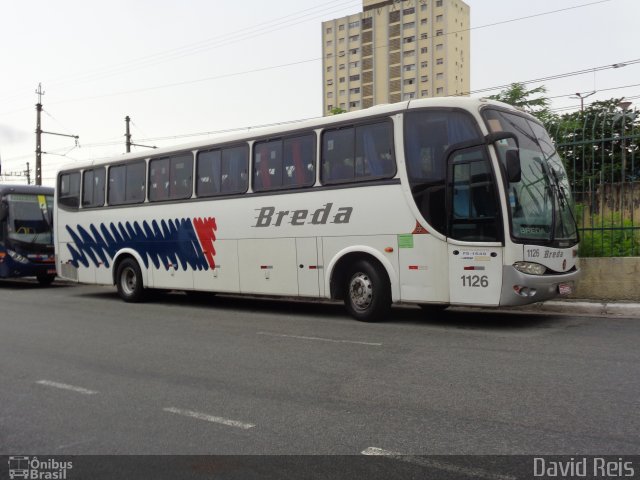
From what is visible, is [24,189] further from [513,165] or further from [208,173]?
[513,165]

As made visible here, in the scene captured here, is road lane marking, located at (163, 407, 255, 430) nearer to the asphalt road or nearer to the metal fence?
the asphalt road

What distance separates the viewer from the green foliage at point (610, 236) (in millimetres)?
11242

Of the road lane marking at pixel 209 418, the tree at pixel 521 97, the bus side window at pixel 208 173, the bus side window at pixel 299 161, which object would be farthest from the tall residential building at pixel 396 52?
the road lane marking at pixel 209 418

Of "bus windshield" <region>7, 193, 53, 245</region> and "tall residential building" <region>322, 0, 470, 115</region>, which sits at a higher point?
"tall residential building" <region>322, 0, 470, 115</region>

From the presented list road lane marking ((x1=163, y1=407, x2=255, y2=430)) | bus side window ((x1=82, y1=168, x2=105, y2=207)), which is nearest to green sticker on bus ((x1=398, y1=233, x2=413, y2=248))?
road lane marking ((x1=163, y1=407, x2=255, y2=430))

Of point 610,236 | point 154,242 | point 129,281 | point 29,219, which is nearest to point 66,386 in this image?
point 154,242

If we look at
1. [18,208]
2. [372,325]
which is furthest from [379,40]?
[372,325]

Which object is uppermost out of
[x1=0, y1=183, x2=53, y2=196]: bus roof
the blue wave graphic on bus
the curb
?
[x1=0, y1=183, x2=53, y2=196]: bus roof

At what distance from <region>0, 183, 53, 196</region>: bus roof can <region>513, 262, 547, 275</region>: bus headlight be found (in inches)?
680

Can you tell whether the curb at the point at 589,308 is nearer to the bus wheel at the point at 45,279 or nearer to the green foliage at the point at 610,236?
the green foliage at the point at 610,236

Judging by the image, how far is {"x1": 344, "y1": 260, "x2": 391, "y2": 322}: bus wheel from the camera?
10.0 meters

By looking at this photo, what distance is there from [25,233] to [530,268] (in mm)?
16771

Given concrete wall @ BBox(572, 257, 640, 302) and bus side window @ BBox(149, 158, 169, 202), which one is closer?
concrete wall @ BBox(572, 257, 640, 302)

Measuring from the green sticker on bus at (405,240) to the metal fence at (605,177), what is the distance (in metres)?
3.66
